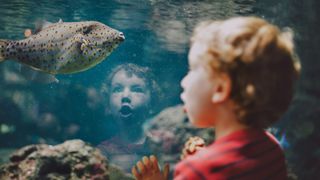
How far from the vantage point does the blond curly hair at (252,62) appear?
6.10 ft

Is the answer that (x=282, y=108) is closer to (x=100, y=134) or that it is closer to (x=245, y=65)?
(x=245, y=65)

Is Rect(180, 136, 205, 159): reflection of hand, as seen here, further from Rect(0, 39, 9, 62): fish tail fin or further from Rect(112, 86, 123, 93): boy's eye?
Rect(112, 86, 123, 93): boy's eye

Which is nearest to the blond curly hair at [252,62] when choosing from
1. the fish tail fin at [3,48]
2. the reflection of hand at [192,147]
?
the reflection of hand at [192,147]

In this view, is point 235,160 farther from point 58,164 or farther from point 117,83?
point 117,83

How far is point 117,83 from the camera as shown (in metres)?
22.2

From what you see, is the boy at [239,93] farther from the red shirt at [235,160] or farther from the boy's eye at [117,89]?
the boy's eye at [117,89]

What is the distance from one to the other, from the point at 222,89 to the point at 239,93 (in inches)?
3.9

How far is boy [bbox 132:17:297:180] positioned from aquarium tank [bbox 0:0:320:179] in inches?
142

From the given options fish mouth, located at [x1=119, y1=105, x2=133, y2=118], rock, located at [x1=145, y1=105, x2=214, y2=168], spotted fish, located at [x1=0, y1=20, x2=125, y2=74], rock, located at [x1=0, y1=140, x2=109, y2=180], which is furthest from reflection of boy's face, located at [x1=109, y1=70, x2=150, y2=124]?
rock, located at [x1=0, y1=140, x2=109, y2=180]

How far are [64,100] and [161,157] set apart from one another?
962 centimetres

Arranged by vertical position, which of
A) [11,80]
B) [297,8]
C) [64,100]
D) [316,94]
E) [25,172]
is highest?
[297,8]

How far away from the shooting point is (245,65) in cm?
186

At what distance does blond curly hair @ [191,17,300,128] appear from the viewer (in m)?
1.86

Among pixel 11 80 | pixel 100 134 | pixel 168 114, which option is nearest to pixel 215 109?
pixel 168 114
